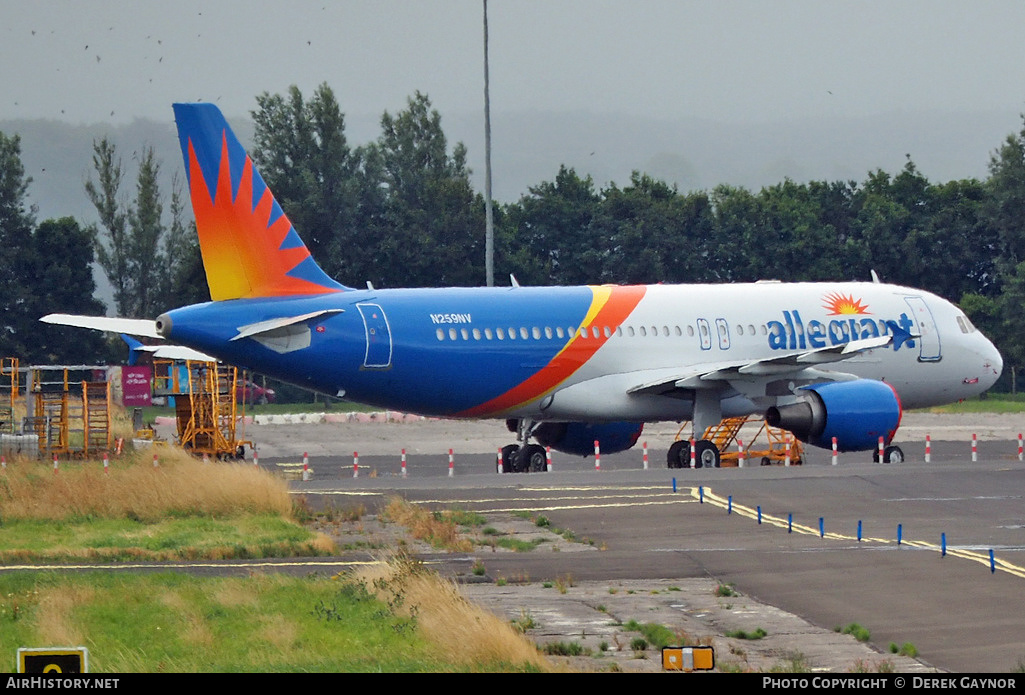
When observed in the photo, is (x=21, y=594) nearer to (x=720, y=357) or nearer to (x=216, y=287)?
(x=216, y=287)

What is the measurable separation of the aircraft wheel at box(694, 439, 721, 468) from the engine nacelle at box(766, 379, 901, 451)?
4.80 ft

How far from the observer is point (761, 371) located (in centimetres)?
3412

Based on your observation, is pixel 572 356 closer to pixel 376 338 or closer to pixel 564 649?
pixel 376 338

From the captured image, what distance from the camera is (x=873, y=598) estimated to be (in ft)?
55.2

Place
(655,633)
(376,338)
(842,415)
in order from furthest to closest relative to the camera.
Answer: (842,415), (376,338), (655,633)

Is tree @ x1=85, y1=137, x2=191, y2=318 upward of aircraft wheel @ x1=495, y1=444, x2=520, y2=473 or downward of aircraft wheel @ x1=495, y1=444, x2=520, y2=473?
upward

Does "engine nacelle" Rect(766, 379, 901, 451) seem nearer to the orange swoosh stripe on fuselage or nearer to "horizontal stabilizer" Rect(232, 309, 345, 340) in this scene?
the orange swoosh stripe on fuselage

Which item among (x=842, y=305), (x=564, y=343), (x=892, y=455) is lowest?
(x=892, y=455)

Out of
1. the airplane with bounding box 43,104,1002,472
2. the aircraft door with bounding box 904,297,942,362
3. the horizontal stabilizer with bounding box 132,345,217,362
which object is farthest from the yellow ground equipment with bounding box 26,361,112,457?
the aircraft door with bounding box 904,297,942,362

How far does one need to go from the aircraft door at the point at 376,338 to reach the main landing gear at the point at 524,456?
5.77 meters

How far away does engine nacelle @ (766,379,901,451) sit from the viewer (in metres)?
Result: 34.5

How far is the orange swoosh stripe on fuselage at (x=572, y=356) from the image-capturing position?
3388 cm

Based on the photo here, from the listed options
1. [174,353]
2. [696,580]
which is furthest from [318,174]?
[696,580]

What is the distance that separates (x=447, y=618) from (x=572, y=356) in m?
19.9
